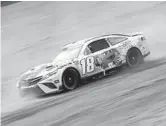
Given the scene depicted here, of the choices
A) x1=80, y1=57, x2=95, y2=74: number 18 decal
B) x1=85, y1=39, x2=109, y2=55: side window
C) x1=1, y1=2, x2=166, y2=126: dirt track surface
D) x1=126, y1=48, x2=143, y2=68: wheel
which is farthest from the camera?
x1=126, y1=48, x2=143, y2=68: wheel

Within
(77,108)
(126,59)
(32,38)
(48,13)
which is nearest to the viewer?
(77,108)

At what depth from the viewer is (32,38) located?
25.6 meters

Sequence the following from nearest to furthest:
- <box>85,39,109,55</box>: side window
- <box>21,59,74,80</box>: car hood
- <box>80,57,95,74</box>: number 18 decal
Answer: <box>21,59,74,80</box>: car hood → <box>80,57,95,74</box>: number 18 decal → <box>85,39,109,55</box>: side window

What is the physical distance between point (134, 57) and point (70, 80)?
219 centimetres

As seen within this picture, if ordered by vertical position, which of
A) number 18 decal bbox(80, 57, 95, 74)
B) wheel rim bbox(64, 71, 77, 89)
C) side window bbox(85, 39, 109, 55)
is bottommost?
wheel rim bbox(64, 71, 77, 89)

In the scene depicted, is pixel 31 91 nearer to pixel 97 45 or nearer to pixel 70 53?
pixel 70 53

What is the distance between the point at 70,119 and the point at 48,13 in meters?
25.5

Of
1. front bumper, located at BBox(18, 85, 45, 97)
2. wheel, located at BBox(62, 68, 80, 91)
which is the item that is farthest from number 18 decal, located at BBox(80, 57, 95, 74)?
front bumper, located at BBox(18, 85, 45, 97)

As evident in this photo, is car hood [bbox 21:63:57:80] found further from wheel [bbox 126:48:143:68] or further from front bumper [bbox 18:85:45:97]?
wheel [bbox 126:48:143:68]

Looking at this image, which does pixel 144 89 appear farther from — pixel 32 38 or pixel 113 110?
pixel 32 38

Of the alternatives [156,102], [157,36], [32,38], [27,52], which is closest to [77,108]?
[156,102]

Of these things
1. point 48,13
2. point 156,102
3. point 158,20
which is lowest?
point 156,102

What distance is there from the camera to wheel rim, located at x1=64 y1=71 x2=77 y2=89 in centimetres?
1247

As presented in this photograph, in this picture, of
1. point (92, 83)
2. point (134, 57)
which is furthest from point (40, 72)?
point (134, 57)
